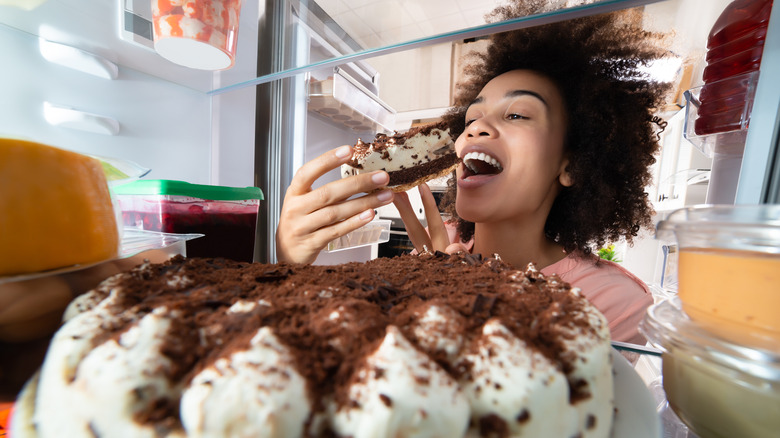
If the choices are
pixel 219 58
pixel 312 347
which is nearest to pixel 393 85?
pixel 219 58

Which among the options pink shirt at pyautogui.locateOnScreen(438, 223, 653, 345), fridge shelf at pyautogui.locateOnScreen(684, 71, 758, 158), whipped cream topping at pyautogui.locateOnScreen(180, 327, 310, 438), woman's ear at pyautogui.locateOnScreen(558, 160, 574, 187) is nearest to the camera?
whipped cream topping at pyautogui.locateOnScreen(180, 327, 310, 438)

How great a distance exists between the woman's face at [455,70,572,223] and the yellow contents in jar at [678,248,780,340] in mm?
599

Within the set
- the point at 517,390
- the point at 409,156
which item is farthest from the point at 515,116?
the point at 517,390

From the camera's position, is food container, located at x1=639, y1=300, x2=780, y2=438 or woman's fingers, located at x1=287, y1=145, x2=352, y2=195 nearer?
food container, located at x1=639, y1=300, x2=780, y2=438

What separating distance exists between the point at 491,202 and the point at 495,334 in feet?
2.37

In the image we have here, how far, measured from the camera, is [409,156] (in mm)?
960

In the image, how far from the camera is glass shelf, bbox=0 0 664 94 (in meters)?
0.66

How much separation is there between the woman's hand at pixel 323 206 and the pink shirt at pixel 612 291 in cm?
71

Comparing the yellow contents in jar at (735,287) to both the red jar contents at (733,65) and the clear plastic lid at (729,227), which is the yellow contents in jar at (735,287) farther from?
the red jar contents at (733,65)

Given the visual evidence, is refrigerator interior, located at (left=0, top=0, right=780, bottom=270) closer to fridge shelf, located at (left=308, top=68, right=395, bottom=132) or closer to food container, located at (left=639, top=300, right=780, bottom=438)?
fridge shelf, located at (left=308, top=68, right=395, bottom=132)

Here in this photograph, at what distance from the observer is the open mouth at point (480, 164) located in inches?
36.4

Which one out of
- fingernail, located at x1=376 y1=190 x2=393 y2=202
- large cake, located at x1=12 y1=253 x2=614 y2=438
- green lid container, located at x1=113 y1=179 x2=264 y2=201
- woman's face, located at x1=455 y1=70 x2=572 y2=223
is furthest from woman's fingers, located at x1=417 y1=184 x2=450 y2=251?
large cake, located at x1=12 y1=253 x2=614 y2=438

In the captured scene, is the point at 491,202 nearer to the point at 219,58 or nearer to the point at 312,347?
the point at 312,347

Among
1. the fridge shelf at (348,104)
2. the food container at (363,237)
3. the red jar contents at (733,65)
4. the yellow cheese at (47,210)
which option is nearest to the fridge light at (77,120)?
the yellow cheese at (47,210)
